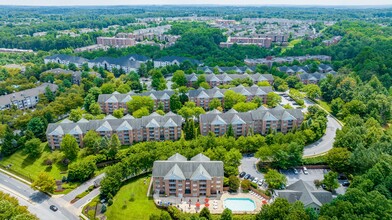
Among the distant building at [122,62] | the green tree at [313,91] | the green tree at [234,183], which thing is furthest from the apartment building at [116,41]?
the green tree at [234,183]

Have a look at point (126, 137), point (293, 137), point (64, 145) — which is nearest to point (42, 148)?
point (64, 145)

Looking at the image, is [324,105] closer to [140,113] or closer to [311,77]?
[311,77]

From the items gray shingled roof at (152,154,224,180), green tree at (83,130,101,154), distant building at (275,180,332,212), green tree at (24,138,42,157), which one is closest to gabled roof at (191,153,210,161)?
gray shingled roof at (152,154,224,180)

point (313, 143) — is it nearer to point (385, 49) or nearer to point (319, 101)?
point (319, 101)

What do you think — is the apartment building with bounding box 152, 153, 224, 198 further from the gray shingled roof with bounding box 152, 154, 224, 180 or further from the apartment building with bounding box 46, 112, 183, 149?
the apartment building with bounding box 46, 112, 183, 149

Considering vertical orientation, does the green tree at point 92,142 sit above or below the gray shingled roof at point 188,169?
below

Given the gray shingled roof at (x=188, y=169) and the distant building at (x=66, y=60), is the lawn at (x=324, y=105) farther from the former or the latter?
the distant building at (x=66, y=60)
